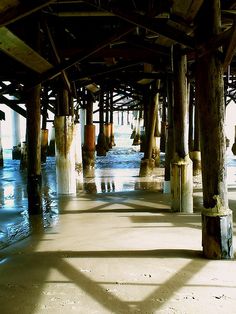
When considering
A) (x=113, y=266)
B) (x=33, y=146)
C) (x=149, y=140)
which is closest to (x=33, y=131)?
A: (x=33, y=146)

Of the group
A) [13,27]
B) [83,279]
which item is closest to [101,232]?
[83,279]

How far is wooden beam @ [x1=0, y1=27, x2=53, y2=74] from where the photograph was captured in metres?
4.10

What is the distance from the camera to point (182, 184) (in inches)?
219

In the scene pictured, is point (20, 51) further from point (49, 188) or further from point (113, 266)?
point (49, 188)

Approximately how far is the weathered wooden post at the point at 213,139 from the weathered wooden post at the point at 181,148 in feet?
6.36

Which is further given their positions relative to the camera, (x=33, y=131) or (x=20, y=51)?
(x=33, y=131)

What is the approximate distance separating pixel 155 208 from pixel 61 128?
251 cm

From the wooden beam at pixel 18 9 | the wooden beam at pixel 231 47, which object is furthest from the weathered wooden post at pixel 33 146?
the wooden beam at pixel 231 47

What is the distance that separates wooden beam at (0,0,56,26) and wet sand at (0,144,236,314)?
7.01 ft

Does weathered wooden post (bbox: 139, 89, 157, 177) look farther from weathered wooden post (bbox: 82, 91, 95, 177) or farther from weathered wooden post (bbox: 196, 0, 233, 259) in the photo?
weathered wooden post (bbox: 196, 0, 233, 259)

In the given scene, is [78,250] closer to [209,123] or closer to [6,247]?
[6,247]

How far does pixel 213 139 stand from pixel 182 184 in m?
2.28

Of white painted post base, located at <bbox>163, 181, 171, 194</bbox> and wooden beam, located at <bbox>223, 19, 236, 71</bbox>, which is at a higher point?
wooden beam, located at <bbox>223, 19, 236, 71</bbox>

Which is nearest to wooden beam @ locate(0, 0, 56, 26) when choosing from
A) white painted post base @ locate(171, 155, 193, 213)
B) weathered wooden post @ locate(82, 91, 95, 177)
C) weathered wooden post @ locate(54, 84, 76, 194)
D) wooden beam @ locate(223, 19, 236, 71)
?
wooden beam @ locate(223, 19, 236, 71)
